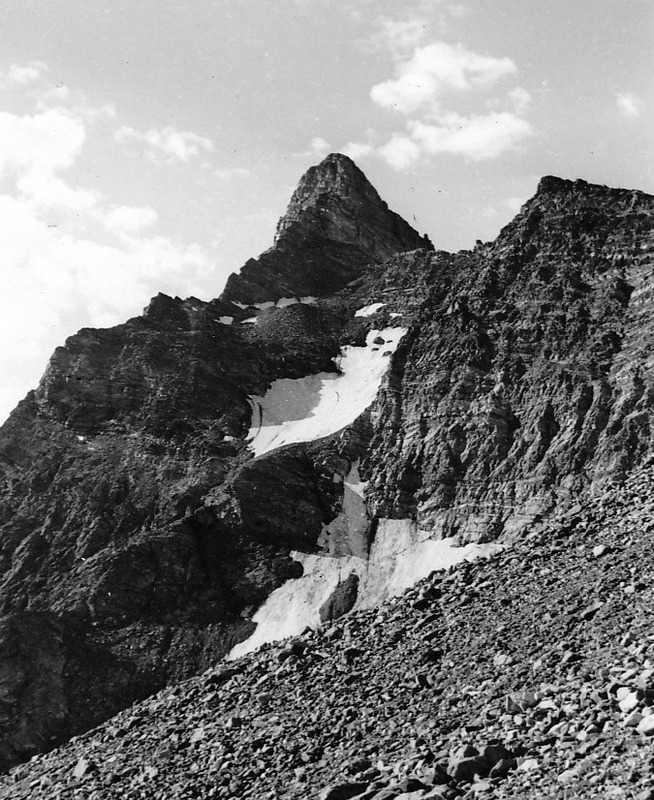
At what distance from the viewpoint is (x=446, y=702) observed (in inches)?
1588

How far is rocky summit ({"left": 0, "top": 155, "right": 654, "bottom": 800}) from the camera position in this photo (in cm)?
3878

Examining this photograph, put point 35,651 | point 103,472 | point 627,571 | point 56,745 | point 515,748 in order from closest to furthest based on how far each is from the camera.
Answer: point 515,748, point 627,571, point 56,745, point 35,651, point 103,472

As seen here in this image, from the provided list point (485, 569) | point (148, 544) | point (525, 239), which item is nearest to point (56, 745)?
point (148, 544)

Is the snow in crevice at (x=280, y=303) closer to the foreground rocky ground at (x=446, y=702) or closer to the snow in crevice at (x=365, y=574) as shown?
the snow in crevice at (x=365, y=574)

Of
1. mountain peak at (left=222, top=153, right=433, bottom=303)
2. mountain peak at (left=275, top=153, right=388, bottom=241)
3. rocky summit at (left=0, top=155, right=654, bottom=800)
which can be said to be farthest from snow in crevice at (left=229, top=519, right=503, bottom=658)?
mountain peak at (left=275, top=153, right=388, bottom=241)

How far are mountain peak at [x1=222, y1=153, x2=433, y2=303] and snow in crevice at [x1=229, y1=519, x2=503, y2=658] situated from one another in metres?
50.0

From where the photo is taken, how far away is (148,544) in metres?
81.4

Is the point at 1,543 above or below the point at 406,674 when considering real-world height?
above

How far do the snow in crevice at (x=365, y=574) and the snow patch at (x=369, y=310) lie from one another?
41928 millimetres

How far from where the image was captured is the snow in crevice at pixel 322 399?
95.2 m

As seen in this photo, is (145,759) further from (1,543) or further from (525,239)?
(525,239)

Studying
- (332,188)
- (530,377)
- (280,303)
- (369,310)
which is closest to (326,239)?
(332,188)

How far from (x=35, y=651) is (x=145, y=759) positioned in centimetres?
2911

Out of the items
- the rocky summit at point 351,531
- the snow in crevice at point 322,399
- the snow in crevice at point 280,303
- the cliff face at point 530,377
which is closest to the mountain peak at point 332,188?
the rocky summit at point 351,531
